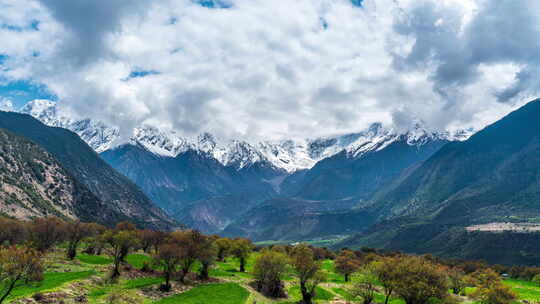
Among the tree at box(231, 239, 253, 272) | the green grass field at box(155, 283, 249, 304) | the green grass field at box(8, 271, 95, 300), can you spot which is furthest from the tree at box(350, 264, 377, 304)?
the green grass field at box(8, 271, 95, 300)

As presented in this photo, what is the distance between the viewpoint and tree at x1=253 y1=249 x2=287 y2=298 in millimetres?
111312

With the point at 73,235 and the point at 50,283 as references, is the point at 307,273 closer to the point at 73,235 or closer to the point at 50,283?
the point at 50,283

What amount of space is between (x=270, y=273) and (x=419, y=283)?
40015 millimetres

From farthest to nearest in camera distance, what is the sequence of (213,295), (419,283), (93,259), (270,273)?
(93,259) → (270,273) → (213,295) → (419,283)

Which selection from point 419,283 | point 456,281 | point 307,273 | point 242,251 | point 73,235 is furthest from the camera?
point 242,251

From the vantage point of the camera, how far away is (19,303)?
6906cm

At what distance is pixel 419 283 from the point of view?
89.2 meters

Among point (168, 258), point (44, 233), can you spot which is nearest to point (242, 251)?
point (168, 258)

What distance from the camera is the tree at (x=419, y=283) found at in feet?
294

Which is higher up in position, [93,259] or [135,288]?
[93,259]

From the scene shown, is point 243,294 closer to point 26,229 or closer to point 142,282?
point 142,282

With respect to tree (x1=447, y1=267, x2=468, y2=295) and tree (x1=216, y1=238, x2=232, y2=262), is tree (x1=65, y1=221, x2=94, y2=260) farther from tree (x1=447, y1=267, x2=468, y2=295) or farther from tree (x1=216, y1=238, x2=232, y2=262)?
tree (x1=447, y1=267, x2=468, y2=295)

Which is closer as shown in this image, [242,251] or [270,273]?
[270,273]

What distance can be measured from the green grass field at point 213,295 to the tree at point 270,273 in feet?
23.4
